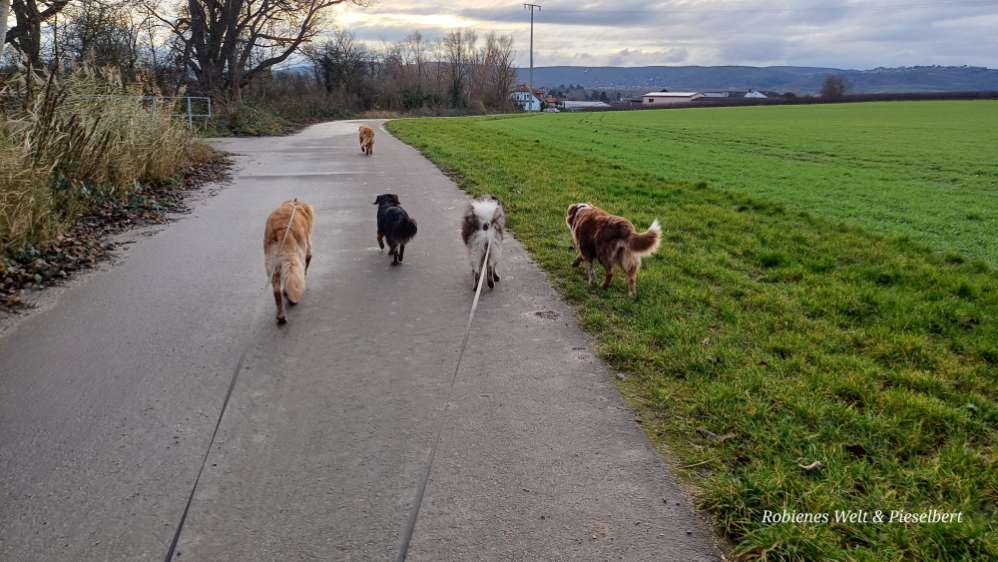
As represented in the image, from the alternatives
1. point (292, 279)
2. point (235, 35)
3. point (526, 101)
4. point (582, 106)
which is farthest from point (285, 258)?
point (582, 106)

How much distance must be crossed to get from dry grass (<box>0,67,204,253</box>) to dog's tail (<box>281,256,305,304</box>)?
3.69 metres

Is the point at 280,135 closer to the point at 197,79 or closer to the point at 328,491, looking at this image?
the point at 197,79

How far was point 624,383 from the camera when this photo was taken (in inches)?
170

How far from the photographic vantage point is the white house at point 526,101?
89.4 metres

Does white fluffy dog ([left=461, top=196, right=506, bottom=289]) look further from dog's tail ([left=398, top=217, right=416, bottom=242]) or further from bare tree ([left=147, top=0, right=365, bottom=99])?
bare tree ([left=147, top=0, right=365, bottom=99])

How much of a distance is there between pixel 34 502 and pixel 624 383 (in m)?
3.51

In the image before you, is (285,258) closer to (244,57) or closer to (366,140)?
(366,140)

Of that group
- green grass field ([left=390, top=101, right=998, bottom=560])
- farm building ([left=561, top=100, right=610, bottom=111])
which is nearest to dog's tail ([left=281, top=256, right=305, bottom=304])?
green grass field ([left=390, top=101, right=998, bottom=560])

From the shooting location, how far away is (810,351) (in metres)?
4.73

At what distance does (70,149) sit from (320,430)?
→ 817 cm

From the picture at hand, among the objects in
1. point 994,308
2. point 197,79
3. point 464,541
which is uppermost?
point 197,79

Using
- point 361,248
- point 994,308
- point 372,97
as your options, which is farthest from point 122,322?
point 372,97

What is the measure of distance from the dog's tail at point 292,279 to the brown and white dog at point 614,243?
294 cm

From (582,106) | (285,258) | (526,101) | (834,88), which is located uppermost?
(834,88)
